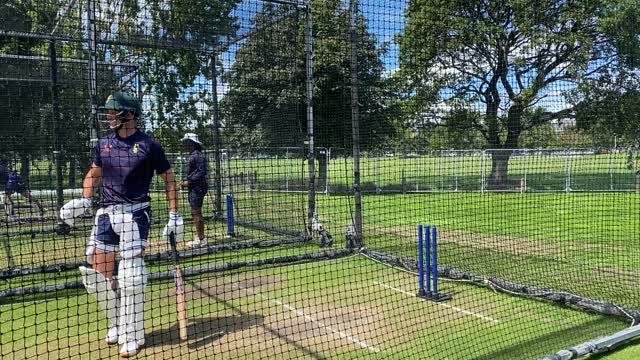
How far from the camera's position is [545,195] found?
54.5 ft

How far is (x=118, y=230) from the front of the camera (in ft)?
12.8

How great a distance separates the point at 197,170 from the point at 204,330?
12.9 feet

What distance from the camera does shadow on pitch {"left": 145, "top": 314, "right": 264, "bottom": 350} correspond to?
4.17 metres

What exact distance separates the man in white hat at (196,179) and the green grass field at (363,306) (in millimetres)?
656

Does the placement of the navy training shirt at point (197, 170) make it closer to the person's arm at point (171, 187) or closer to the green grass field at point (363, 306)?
the green grass field at point (363, 306)

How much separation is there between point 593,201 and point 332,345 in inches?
496

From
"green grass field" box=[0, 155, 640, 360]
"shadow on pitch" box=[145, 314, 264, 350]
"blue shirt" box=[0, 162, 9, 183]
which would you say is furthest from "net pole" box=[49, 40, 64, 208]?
"shadow on pitch" box=[145, 314, 264, 350]

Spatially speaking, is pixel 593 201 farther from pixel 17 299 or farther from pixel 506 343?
pixel 17 299

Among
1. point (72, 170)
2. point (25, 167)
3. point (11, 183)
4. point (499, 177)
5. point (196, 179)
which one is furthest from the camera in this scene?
point (499, 177)

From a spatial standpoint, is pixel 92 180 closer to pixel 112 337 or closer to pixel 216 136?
pixel 112 337

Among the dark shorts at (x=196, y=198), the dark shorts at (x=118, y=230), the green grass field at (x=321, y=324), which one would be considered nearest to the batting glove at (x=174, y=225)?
the dark shorts at (x=118, y=230)

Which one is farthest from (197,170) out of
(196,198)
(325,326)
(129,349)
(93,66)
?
(129,349)

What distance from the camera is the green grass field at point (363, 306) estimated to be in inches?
160

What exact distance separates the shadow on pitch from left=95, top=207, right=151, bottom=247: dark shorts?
33.5 inches
